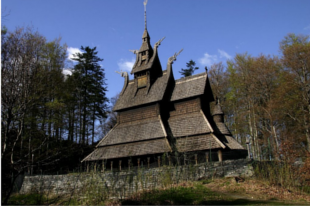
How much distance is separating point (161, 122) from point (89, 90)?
57.4 ft

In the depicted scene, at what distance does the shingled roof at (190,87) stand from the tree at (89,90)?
600 inches

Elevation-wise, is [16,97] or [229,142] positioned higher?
[16,97]

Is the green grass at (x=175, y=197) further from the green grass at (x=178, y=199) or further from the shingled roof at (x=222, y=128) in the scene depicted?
the shingled roof at (x=222, y=128)

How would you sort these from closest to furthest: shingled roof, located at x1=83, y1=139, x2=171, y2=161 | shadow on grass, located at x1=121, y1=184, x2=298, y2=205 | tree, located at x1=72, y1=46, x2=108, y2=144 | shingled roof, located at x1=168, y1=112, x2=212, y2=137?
shadow on grass, located at x1=121, y1=184, x2=298, y2=205, shingled roof, located at x1=83, y1=139, x2=171, y2=161, shingled roof, located at x1=168, y1=112, x2=212, y2=137, tree, located at x1=72, y1=46, x2=108, y2=144

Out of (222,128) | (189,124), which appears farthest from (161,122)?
(222,128)

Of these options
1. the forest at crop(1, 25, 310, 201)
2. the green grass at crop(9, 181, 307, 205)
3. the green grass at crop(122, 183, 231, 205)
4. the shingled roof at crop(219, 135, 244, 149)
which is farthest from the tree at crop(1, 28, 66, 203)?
the shingled roof at crop(219, 135, 244, 149)

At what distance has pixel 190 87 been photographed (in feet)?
80.2

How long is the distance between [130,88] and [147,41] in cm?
594

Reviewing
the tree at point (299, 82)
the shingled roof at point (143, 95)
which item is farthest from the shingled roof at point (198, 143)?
the tree at point (299, 82)

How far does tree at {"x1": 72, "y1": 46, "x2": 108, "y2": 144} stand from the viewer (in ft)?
117

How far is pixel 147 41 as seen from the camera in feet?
97.2

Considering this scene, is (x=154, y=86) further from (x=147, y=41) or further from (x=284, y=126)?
(x=284, y=126)

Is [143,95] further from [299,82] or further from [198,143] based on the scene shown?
[299,82]

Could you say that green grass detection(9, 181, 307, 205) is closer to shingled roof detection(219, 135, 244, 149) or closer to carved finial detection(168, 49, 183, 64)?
shingled roof detection(219, 135, 244, 149)
